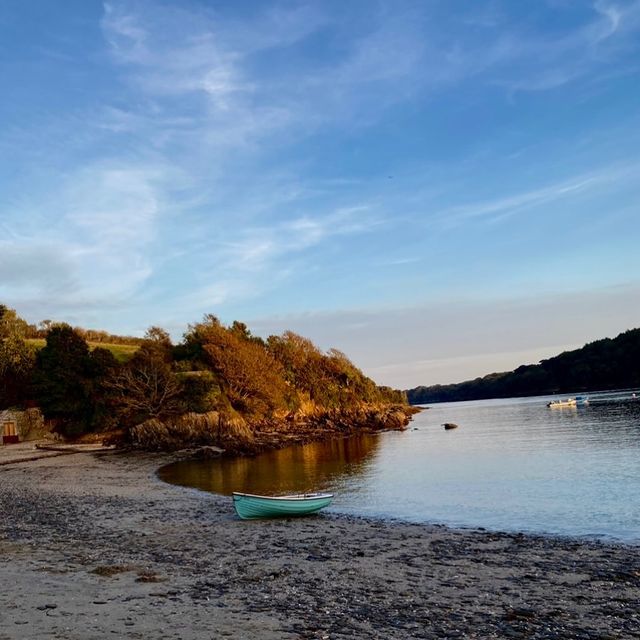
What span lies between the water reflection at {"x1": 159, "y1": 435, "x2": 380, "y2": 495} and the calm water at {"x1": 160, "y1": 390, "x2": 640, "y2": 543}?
7 cm

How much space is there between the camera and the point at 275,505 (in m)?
22.3

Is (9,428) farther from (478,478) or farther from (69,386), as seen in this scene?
(478,478)

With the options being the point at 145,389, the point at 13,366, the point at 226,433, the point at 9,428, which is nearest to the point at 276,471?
the point at 226,433

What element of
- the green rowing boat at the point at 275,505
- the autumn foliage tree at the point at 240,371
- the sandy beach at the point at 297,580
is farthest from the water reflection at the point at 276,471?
the autumn foliage tree at the point at 240,371

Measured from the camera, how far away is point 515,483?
104 ft

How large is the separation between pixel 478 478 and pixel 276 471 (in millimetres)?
14841

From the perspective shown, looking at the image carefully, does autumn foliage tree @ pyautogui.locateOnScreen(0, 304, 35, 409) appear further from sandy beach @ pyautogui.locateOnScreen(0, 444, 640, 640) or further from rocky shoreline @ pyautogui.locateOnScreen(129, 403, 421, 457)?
sandy beach @ pyautogui.locateOnScreen(0, 444, 640, 640)

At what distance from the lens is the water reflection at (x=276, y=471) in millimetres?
34125

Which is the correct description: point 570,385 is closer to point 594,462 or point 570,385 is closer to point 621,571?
point 594,462

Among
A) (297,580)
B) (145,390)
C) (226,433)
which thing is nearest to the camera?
(297,580)

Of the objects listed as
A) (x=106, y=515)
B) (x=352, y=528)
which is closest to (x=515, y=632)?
(x=352, y=528)

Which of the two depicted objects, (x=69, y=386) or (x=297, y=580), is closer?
(x=297, y=580)

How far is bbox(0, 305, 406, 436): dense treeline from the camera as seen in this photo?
66.6 m

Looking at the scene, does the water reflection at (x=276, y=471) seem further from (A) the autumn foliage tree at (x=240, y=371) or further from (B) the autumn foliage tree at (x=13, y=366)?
(B) the autumn foliage tree at (x=13, y=366)
